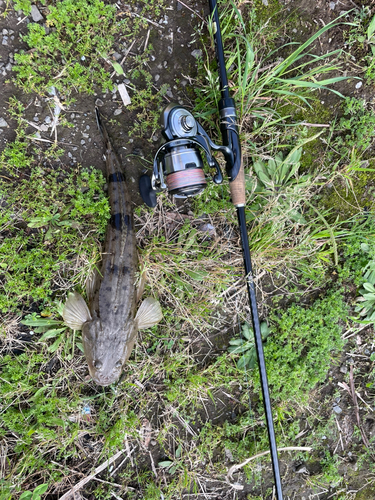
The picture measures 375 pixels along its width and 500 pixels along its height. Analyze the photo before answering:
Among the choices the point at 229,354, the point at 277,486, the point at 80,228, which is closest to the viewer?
the point at 277,486

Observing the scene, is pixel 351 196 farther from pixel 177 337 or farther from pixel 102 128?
pixel 102 128

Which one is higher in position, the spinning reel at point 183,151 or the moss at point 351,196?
the spinning reel at point 183,151

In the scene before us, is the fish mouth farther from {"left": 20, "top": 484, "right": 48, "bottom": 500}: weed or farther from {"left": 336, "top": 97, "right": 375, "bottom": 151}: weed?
{"left": 336, "top": 97, "right": 375, "bottom": 151}: weed

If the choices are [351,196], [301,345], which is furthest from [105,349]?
[351,196]

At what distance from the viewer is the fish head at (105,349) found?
3279 mm

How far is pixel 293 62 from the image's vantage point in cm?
357

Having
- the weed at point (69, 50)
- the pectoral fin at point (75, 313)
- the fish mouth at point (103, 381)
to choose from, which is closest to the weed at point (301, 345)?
the fish mouth at point (103, 381)

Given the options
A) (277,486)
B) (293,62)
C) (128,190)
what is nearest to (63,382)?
(128,190)

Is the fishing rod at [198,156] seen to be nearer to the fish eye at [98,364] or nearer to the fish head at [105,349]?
the fish head at [105,349]

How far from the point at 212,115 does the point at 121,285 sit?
6.87 feet

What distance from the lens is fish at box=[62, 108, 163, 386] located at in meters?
3.30

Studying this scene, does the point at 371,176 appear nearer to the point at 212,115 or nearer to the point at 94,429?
the point at 212,115

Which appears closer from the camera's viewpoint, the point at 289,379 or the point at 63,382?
the point at 63,382

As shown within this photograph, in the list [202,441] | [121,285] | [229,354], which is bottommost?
[202,441]
